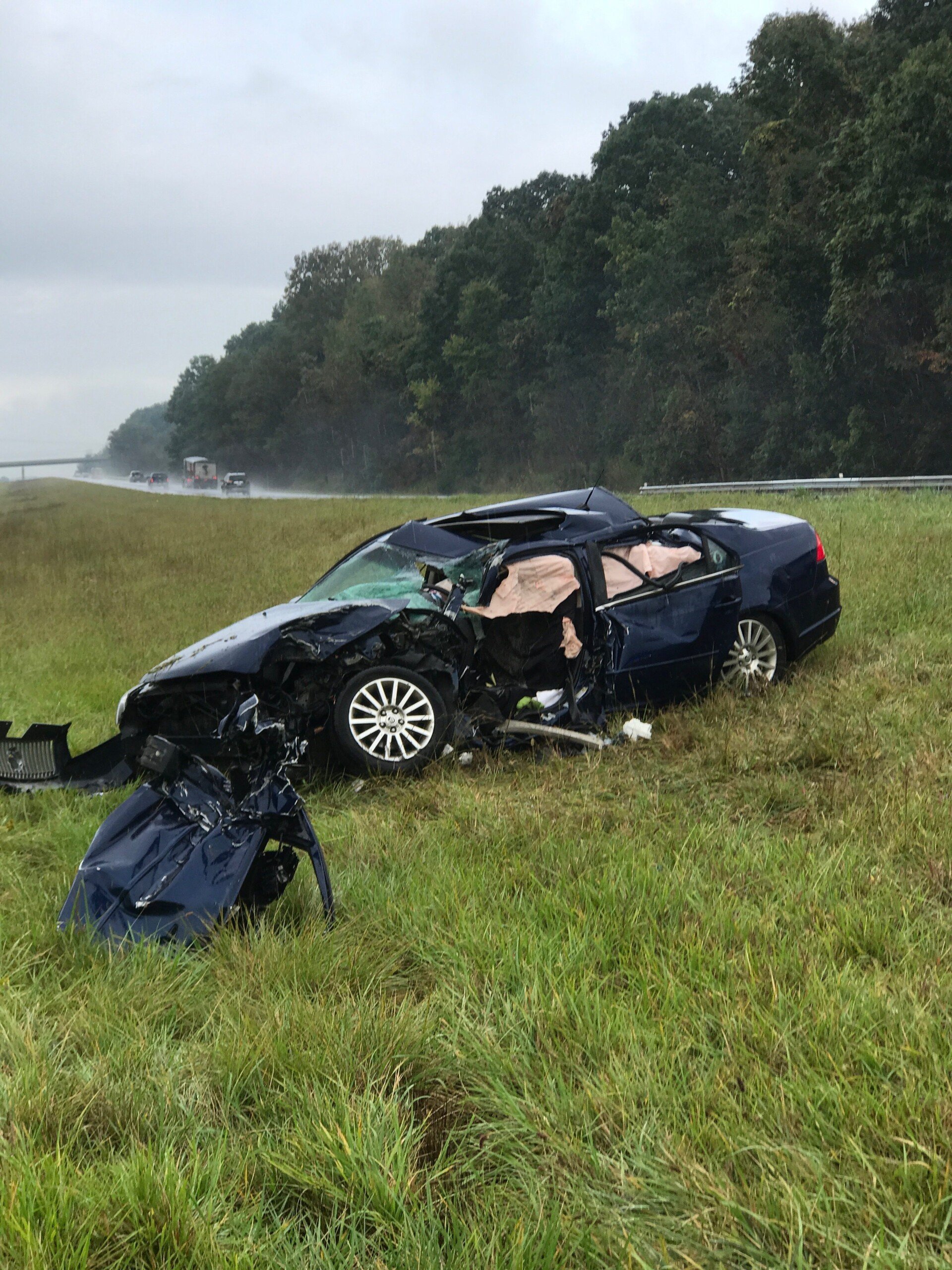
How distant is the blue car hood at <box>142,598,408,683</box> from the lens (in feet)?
19.5

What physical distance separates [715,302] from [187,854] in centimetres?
3884

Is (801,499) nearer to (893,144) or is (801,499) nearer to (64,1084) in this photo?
(893,144)

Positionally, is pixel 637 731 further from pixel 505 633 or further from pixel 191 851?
pixel 191 851

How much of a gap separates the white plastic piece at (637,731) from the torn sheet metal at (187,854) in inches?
107

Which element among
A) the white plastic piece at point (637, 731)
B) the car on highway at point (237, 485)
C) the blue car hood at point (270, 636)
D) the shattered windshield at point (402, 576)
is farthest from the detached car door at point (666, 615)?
the car on highway at point (237, 485)

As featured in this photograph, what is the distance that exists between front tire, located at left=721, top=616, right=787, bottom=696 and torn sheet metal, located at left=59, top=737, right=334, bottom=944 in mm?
3956

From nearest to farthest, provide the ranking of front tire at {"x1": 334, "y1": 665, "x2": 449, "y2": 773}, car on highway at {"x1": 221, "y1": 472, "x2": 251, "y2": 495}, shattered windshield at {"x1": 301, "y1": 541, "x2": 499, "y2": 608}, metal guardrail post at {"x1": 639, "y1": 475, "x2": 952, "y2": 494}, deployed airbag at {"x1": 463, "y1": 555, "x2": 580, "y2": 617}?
front tire at {"x1": 334, "y1": 665, "x2": 449, "y2": 773}, deployed airbag at {"x1": 463, "y1": 555, "x2": 580, "y2": 617}, shattered windshield at {"x1": 301, "y1": 541, "x2": 499, "y2": 608}, metal guardrail post at {"x1": 639, "y1": 475, "x2": 952, "y2": 494}, car on highway at {"x1": 221, "y1": 472, "x2": 251, "y2": 495}

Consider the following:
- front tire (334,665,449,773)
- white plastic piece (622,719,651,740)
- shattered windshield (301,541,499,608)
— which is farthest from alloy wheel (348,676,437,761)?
white plastic piece (622,719,651,740)

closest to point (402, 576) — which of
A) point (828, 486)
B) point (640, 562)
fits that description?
point (640, 562)

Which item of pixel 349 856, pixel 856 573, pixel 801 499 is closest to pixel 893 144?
pixel 801 499

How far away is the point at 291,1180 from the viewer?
2547 millimetres

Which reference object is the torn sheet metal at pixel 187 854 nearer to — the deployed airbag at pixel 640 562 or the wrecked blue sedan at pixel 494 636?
the wrecked blue sedan at pixel 494 636

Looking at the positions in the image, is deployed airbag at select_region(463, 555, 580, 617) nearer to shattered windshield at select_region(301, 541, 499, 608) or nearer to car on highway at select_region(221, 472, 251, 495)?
shattered windshield at select_region(301, 541, 499, 608)

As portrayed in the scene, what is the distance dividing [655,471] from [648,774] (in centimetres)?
3730
